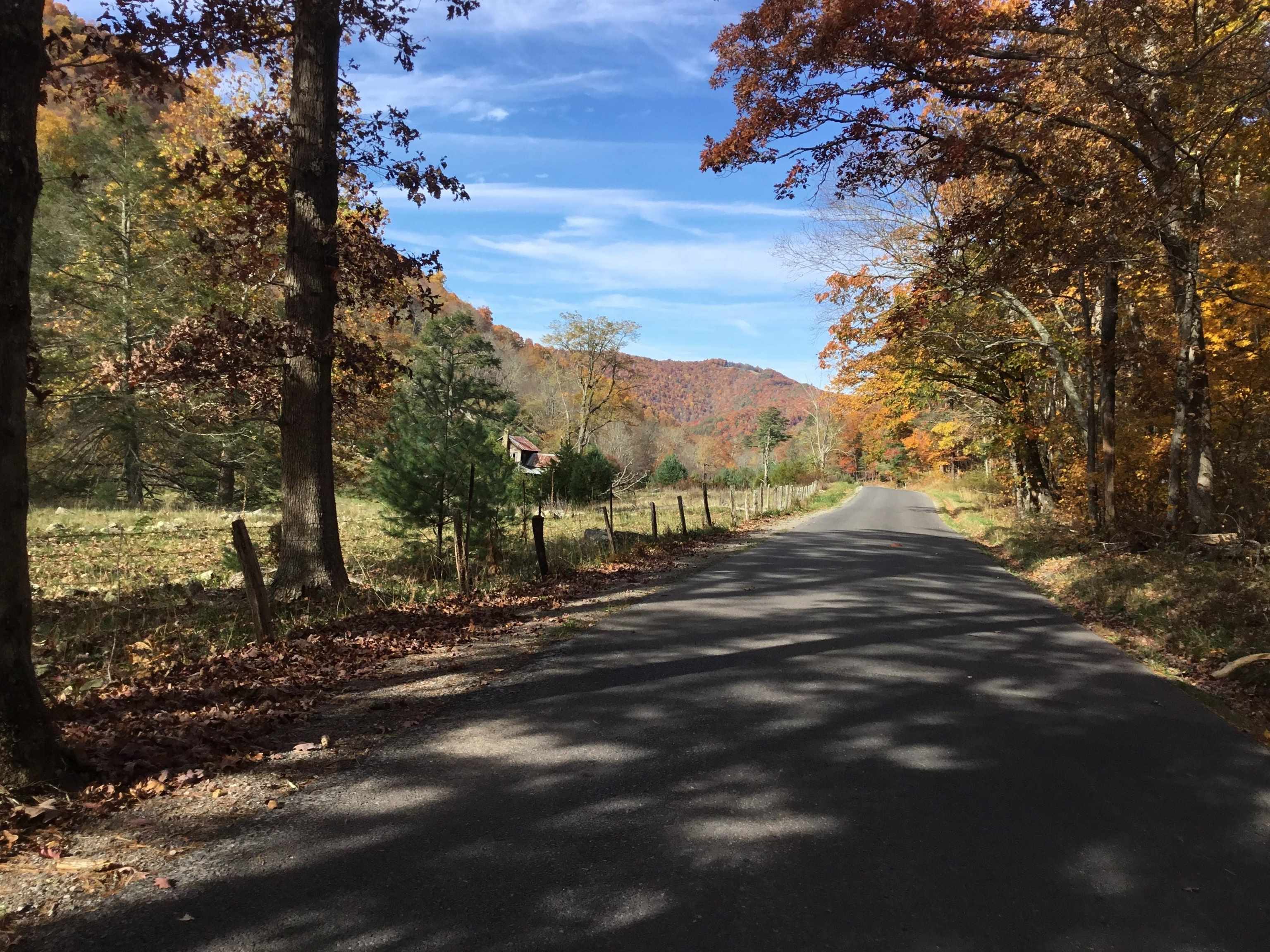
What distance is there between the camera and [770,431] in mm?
91625

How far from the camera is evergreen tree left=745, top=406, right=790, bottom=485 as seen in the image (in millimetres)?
94812

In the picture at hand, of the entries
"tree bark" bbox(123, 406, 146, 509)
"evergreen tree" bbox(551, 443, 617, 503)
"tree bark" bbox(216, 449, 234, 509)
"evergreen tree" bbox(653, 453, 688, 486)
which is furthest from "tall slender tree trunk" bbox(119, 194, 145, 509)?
"evergreen tree" bbox(653, 453, 688, 486)

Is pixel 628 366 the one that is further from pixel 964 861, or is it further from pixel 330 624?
pixel 964 861

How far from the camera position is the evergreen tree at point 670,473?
175 ft

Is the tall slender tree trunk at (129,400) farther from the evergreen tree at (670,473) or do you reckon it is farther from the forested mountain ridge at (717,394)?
the forested mountain ridge at (717,394)

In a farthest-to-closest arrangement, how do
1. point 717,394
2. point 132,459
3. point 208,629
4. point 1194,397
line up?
point 717,394, point 132,459, point 1194,397, point 208,629

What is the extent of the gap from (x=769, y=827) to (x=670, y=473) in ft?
175

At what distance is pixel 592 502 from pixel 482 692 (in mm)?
22627

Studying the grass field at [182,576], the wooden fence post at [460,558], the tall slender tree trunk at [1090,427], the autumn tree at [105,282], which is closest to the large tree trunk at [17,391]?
the grass field at [182,576]

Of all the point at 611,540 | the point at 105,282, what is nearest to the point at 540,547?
the point at 611,540

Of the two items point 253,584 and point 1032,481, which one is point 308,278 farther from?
point 1032,481

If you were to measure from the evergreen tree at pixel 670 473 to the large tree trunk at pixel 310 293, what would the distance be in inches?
1710

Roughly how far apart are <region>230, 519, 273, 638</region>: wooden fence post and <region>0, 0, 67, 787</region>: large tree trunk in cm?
265

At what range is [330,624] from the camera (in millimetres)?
7191
